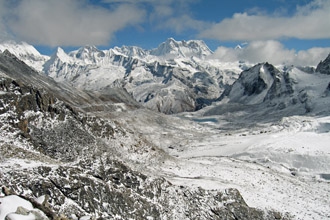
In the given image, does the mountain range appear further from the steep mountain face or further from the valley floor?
the valley floor

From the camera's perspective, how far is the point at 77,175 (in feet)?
80.4

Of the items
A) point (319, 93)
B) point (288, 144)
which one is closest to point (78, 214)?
point (288, 144)

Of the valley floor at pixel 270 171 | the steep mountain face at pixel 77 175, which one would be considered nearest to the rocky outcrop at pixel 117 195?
the steep mountain face at pixel 77 175

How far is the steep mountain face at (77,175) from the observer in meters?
21.7

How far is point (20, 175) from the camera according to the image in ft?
72.5

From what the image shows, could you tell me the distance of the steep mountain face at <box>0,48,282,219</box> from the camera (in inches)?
856

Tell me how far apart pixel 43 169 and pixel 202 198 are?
554 inches

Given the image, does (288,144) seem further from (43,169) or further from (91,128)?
(43,169)

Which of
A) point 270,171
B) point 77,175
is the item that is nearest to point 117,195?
point 77,175

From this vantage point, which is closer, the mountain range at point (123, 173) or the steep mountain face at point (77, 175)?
the steep mountain face at point (77, 175)

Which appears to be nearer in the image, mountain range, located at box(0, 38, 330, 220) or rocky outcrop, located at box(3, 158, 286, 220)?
rocky outcrop, located at box(3, 158, 286, 220)

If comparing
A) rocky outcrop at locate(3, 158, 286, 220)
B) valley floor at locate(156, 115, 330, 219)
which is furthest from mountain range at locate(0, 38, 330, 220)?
valley floor at locate(156, 115, 330, 219)

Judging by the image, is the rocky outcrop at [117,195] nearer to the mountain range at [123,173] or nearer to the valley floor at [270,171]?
the mountain range at [123,173]

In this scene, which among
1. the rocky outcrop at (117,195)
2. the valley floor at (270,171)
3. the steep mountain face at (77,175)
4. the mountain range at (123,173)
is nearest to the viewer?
the steep mountain face at (77,175)
